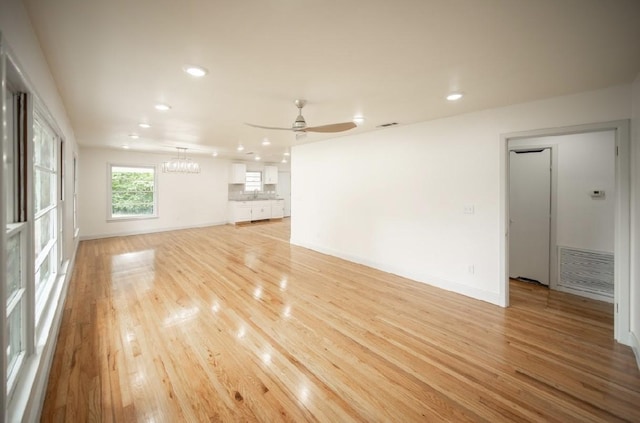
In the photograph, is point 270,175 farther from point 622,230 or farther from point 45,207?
point 622,230

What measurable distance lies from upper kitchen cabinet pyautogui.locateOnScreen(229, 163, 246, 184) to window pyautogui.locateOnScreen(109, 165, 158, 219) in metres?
2.43

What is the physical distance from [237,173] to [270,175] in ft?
5.42

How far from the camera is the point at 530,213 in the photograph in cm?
402

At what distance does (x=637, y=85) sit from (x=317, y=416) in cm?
374

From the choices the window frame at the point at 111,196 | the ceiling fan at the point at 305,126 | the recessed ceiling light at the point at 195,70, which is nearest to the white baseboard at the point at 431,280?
the ceiling fan at the point at 305,126

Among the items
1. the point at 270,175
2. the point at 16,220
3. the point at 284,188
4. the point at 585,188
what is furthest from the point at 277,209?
the point at 16,220

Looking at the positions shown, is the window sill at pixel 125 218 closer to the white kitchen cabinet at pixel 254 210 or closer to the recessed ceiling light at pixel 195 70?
the white kitchen cabinet at pixel 254 210

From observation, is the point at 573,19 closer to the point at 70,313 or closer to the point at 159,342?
the point at 159,342

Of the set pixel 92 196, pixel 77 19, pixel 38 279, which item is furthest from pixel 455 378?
pixel 92 196

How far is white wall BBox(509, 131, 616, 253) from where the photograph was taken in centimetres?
338

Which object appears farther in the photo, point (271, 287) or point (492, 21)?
point (271, 287)

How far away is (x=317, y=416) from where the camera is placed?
167cm

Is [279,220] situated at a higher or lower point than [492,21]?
lower

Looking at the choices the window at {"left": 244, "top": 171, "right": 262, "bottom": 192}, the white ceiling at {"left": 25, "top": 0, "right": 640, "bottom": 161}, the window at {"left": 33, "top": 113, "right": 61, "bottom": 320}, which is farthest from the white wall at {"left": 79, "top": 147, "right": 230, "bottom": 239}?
the white ceiling at {"left": 25, "top": 0, "right": 640, "bottom": 161}
